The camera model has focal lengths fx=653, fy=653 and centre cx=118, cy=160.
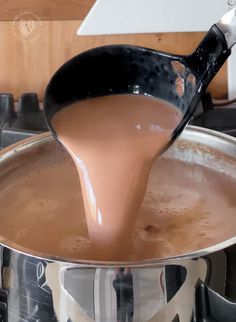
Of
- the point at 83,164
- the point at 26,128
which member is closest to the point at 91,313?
the point at 83,164

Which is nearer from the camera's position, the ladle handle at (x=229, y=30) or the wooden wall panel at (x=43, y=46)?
the ladle handle at (x=229, y=30)

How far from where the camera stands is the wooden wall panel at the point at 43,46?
919mm

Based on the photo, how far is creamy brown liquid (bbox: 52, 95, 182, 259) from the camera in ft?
2.03

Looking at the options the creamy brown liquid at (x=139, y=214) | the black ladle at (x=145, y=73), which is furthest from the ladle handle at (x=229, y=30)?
the creamy brown liquid at (x=139, y=214)

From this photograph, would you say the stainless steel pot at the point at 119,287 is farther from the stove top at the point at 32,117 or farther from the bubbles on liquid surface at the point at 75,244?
the stove top at the point at 32,117

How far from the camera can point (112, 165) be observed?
0.62m

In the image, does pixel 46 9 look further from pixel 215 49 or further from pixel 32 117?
pixel 215 49

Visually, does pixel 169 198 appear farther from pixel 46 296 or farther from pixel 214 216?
pixel 46 296

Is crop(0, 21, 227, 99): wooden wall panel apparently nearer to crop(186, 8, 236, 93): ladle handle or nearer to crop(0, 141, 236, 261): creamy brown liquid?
crop(0, 141, 236, 261): creamy brown liquid

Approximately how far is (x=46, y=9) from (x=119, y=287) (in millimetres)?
510

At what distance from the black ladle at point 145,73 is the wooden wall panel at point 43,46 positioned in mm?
276

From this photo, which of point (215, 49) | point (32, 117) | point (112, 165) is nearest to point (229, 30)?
point (215, 49)

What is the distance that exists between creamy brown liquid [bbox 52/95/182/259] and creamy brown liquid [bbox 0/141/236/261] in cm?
2

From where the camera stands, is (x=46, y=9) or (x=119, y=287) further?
(x=46, y=9)
